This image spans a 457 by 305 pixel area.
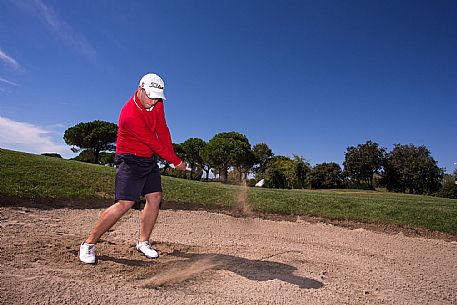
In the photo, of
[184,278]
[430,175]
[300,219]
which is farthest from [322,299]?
[430,175]

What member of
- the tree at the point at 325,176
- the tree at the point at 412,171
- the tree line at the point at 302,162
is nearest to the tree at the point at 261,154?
the tree line at the point at 302,162

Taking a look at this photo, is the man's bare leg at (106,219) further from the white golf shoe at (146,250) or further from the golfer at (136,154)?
the white golf shoe at (146,250)

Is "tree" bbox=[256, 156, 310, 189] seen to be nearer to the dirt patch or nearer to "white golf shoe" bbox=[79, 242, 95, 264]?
the dirt patch

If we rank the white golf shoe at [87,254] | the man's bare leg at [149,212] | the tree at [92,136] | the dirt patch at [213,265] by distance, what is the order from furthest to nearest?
the tree at [92,136], the man's bare leg at [149,212], the white golf shoe at [87,254], the dirt patch at [213,265]

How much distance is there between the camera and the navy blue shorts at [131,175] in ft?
14.4

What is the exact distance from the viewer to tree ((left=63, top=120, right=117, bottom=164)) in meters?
59.8

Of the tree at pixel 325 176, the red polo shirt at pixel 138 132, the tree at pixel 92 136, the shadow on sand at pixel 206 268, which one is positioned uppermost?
the tree at pixel 92 136

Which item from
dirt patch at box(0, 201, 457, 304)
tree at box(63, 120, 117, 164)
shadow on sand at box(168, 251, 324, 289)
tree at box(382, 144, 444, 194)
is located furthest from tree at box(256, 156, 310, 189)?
shadow on sand at box(168, 251, 324, 289)

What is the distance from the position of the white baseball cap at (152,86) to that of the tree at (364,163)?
73406mm

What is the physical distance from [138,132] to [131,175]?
617 millimetres

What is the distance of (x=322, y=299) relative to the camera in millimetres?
3658

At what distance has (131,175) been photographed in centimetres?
445

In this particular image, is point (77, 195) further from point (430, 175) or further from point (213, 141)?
point (430, 175)

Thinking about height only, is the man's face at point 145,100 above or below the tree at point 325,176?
below
